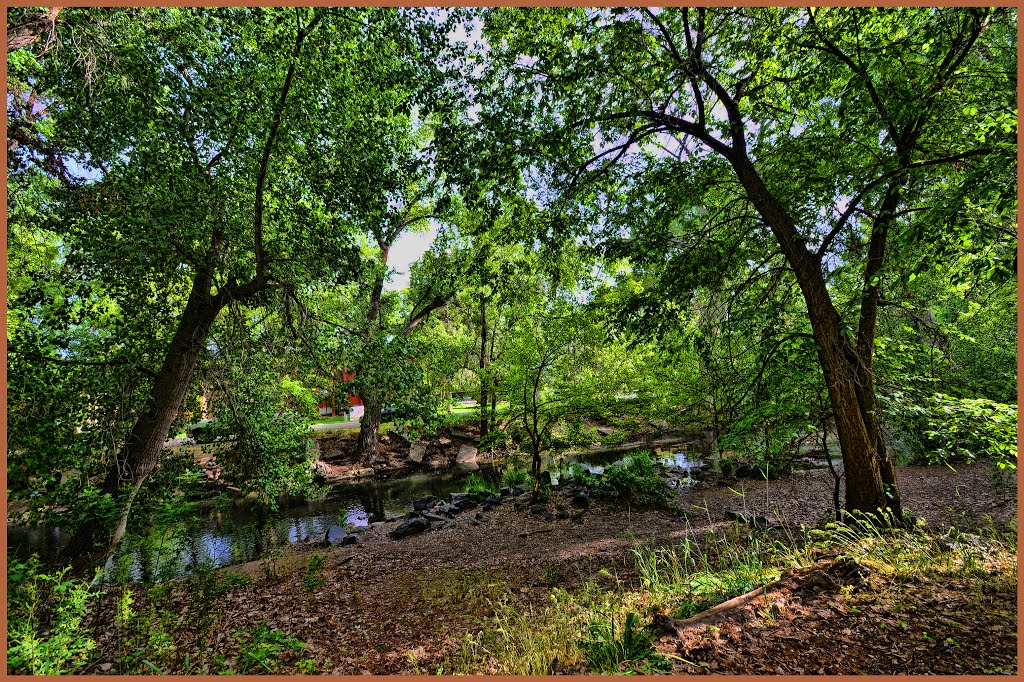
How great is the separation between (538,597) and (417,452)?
43.5 feet

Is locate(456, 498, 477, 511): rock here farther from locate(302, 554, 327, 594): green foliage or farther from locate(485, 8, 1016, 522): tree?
locate(485, 8, 1016, 522): tree

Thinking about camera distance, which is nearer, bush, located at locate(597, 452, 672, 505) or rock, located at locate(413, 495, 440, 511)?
bush, located at locate(597, 452, 672, 505)

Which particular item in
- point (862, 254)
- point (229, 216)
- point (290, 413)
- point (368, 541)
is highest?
point (229, 216)

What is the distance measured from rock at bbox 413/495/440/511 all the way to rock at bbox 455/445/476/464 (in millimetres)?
5769

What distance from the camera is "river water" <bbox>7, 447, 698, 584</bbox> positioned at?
23.0 feet

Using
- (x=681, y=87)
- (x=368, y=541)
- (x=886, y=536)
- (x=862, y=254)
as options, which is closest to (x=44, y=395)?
(x=368, y=541)

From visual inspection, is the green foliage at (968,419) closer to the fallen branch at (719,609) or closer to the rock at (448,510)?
the fallen branch at (719,609)

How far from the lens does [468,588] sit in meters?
5.67

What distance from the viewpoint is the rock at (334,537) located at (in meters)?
8.67

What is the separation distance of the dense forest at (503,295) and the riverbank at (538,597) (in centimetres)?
4

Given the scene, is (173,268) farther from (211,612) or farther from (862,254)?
(862,254)

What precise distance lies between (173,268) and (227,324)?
1573 mm

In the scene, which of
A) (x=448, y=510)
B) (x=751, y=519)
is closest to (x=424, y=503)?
(x=448, y=510)

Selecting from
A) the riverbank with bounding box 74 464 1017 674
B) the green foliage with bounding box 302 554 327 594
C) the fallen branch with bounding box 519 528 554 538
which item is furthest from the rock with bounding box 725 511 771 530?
the green foliage with bounding box 302 554 327 594
